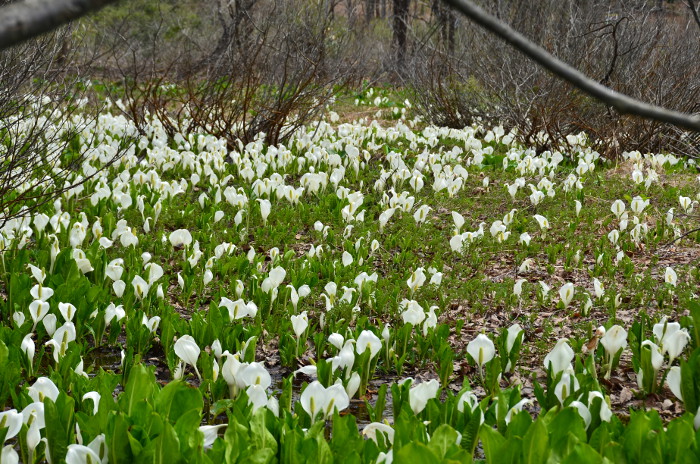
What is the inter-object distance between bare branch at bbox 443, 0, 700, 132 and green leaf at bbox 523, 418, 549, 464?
132 cm

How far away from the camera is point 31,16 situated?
76cm

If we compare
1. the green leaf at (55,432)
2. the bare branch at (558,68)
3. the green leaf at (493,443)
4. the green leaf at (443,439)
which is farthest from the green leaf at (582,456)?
the green leaf at (55,432)

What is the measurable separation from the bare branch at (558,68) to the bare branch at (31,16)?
0.49 metres

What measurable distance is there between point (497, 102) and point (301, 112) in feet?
11.3

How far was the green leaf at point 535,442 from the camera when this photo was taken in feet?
6.93

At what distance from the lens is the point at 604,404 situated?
254 cm

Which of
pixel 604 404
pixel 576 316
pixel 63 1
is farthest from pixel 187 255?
pixel 63 1

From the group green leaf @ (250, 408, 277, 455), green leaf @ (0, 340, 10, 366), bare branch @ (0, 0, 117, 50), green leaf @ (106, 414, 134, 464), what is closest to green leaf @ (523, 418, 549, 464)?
green leaf @ (250, 408, 277, 455)

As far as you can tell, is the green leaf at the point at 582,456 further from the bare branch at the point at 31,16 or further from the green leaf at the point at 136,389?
the bare branch at the point at 31,16

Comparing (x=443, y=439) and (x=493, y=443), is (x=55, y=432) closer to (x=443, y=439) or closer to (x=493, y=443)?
(x=443, y=439)

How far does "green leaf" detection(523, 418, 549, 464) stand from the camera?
211 centimetres

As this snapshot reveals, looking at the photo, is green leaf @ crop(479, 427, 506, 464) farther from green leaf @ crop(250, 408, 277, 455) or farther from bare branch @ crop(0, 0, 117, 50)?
bare branch @ crop(0, 0, 117, 50)

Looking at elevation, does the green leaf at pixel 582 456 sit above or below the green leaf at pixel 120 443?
below

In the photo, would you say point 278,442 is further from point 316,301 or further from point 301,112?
point 301,112
